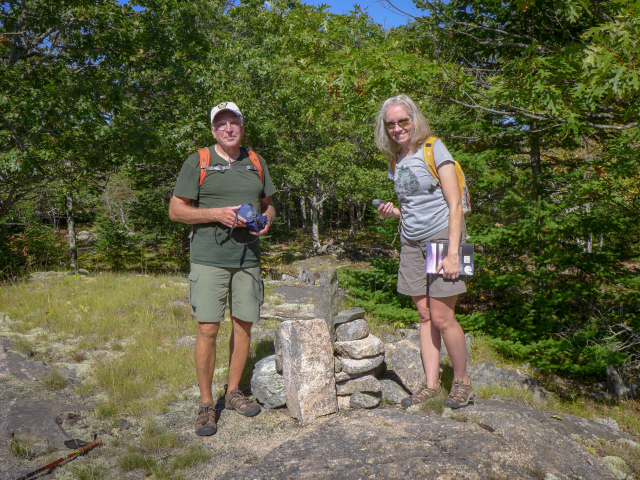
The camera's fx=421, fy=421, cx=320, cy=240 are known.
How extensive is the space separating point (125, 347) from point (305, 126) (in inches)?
525

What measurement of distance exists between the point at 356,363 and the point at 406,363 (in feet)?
1.88

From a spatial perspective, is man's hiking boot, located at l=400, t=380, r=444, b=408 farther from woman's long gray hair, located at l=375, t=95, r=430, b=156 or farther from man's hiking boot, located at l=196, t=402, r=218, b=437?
woman's long gray hair, located at l=375, t=95, r=430, b=156

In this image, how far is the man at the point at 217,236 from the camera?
300 centimetres

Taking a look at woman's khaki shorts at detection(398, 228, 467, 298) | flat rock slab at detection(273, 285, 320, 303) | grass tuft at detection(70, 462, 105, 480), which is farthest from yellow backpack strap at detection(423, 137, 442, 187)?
flat rock slab at detection(273, 285, 320, 303)

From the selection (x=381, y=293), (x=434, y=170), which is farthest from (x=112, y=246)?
(x=434, y=170)

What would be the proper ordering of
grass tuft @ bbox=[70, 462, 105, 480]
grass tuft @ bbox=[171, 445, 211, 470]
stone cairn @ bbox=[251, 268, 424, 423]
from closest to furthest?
grass tuft @ bbox=[70, 462, 105, 480] → grass tuft @ bbox=[171, 445, 211, 470] → stone cairn @ bbox=[251, 268, 424, 423]

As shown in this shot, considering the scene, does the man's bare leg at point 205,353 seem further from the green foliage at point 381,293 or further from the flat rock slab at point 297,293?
the flat rock slab at point 297,293

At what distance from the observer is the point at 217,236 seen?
10.1 feet

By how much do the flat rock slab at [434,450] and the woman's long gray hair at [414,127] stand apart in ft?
6.28

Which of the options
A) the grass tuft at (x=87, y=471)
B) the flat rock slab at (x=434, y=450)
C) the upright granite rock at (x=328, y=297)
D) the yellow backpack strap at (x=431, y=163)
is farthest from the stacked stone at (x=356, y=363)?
the grass tuft at (x=87, y=471)

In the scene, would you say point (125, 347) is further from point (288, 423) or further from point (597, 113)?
point (597, 113)

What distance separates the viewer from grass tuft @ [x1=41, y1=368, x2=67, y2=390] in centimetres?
403

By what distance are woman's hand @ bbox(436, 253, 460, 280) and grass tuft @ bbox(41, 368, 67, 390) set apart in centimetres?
373

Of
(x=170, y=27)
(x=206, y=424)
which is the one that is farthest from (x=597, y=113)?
(x=170, y=27)
